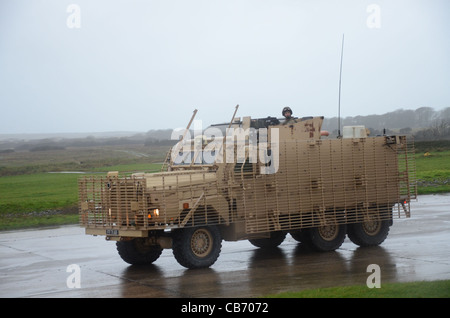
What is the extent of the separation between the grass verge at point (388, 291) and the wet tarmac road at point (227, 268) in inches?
27.5

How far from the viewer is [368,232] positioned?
1725 cm

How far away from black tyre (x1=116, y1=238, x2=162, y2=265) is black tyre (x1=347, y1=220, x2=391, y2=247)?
4.62 meters

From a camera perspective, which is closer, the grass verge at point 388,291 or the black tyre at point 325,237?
the grass verge at point 388,291

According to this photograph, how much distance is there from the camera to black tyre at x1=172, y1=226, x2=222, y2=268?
14.2m

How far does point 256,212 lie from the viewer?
1525cm

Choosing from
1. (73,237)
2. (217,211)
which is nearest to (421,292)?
(217,211)

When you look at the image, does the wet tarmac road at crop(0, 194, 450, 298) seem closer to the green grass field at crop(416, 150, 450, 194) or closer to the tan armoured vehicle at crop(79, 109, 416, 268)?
the tan armoured vehicle at crop(79, 109, 416, 268)

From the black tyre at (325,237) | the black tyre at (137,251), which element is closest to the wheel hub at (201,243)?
the black tyre at (137,251)

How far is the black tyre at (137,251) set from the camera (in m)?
15.4

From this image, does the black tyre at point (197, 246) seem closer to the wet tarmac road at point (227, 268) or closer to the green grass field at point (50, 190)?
the wet tarmac road at point (227, 268)

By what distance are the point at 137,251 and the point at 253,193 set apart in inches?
108

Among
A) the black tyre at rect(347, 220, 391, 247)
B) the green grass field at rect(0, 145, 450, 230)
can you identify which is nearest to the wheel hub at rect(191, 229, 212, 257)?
the green grass field at rect(0, 145, 450, 230)

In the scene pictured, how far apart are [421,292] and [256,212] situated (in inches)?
203
